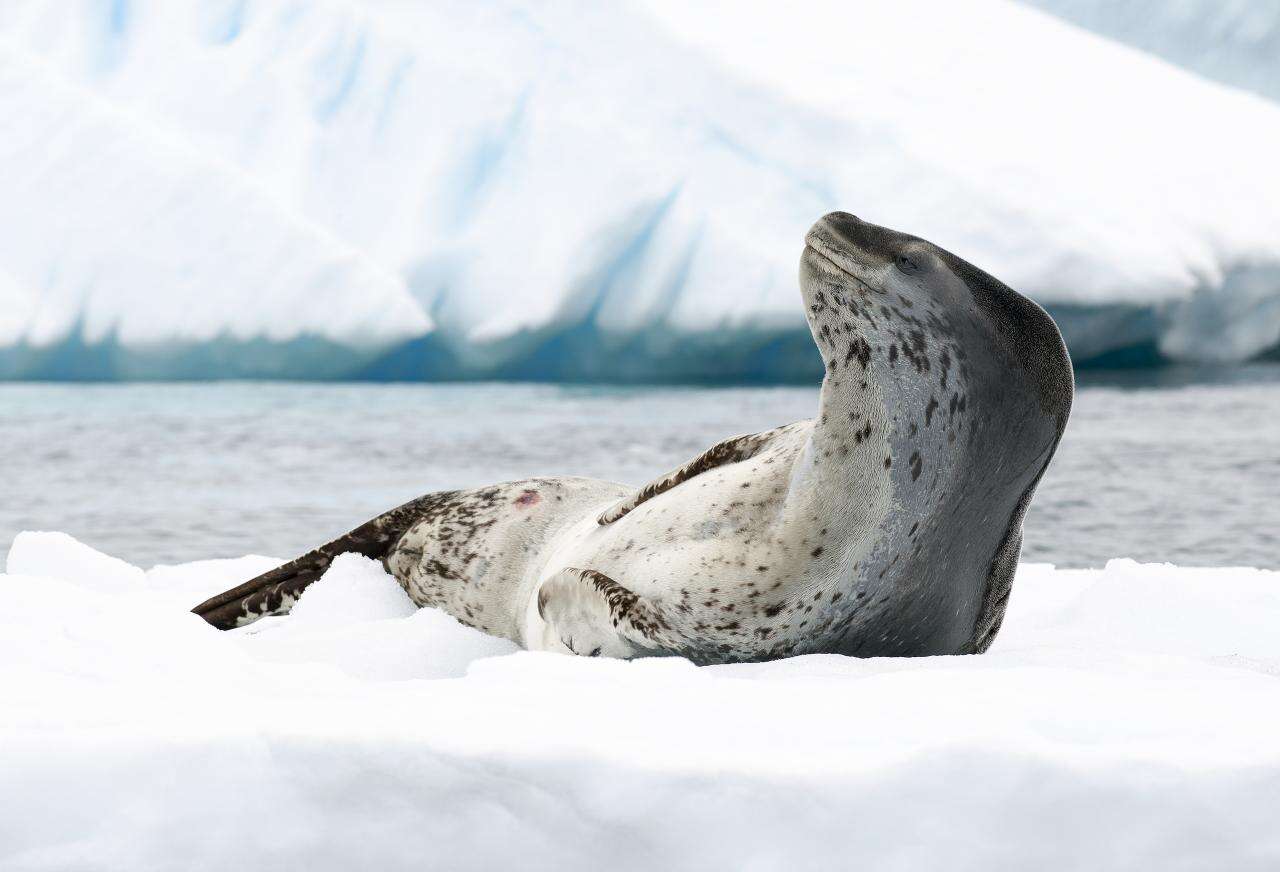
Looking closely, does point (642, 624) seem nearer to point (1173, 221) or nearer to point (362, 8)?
point (1173, 221)

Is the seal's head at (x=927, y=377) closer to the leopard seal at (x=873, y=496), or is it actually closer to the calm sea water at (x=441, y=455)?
the leopard seal at (x=873, y=496)

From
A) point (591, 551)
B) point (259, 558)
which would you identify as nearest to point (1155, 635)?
point (591, 551)

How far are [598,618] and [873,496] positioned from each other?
541 mm

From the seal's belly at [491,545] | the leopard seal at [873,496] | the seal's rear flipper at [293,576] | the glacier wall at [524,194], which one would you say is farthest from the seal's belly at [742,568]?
the glacier wall at [524,194]

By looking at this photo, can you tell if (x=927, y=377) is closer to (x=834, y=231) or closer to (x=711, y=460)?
(x=834, y=231)

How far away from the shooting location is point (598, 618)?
7.73 ft

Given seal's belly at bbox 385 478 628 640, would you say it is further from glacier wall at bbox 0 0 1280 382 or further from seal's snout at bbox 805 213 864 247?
glacier wall at bbox 0 0 1280 382

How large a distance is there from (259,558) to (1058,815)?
3.58m

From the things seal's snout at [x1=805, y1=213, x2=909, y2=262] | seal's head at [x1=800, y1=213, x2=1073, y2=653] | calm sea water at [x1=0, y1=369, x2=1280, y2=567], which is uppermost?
seal's snout at [x1=805, y1=213, x2=909, y2=262]

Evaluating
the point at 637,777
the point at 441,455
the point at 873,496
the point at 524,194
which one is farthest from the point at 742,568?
the point at 524,194

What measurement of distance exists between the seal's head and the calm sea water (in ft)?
13.0

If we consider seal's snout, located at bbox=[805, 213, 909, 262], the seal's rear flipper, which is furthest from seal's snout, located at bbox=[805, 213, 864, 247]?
the seal's rear flipper

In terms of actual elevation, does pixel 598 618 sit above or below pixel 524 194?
below

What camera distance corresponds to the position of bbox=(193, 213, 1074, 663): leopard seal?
213 cm
